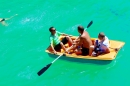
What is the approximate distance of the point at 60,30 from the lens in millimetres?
→ 14336

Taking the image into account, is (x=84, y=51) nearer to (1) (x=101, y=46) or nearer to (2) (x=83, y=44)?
(2) (x=83, y=44)

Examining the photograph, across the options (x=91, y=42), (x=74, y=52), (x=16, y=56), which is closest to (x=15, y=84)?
(x=16, y=56)

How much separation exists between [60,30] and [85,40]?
3534 mm

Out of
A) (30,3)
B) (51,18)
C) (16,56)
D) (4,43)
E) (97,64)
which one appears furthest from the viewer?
(30,3)

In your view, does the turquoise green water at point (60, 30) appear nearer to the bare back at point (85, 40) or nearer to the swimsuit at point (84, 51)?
the swimsuit at point (84, 51)

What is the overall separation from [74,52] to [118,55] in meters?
1.84

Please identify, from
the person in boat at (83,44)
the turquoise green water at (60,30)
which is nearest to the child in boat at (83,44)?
the person in boat at (83,44)

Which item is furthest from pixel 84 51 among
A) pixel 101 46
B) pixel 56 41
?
pixel 56 41

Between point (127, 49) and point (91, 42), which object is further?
point (127, 49)

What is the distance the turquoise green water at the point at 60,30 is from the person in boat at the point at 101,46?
0.39 metres

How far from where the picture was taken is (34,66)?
480 inches

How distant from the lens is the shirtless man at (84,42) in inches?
430

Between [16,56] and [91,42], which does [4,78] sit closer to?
[16,56]

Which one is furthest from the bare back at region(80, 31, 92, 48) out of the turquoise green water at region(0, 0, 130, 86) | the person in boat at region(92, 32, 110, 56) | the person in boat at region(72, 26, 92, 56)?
the turquoise green water at region(0, 0, 130, 86)
